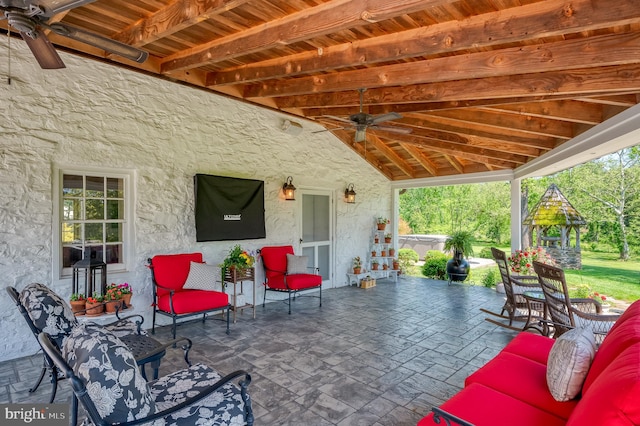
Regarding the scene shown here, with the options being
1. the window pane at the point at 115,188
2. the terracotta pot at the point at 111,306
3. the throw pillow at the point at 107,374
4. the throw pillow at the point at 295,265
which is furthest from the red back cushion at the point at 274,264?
the throw pillow at the point at 107,374

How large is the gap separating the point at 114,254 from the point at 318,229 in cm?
370

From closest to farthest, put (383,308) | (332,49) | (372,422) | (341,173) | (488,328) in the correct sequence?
(372,422) < (332,49) < (488,328) < (383,308) < (341,173)

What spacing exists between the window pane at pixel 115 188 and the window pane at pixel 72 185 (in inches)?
12.0

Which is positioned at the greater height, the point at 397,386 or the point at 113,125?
the point at 113,125

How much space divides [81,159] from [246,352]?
2.92 meters

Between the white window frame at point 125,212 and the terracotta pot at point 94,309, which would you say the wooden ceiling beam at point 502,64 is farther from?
the terracotta pot at point 94,309

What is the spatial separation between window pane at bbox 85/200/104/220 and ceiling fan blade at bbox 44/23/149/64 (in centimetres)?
218

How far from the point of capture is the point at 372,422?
2.44m

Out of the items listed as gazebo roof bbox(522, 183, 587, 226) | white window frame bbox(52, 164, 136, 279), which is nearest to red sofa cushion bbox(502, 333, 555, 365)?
white window frame bbox(52, 164, 136, 279)

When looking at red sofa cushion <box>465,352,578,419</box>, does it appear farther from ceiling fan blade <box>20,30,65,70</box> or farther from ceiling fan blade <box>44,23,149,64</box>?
ceiling fan blade <box>20,30,65,70</box>

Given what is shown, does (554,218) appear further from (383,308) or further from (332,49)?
(332,49)

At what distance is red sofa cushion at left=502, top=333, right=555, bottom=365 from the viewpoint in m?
2.40

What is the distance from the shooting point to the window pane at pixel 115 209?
14.0 ft

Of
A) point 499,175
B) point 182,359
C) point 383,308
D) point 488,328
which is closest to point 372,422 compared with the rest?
Result: point 182,359
